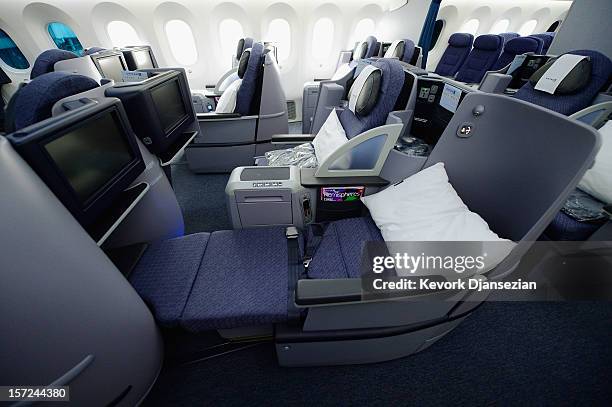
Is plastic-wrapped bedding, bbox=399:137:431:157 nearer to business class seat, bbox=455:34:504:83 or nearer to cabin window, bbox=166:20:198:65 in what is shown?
business class seat, bbox=455:34:504:83

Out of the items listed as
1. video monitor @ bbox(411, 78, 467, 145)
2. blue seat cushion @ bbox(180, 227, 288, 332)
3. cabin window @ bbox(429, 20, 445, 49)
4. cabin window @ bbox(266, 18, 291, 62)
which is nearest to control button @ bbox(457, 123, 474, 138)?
video monitor @ bbox(411, 78, 467, 145)

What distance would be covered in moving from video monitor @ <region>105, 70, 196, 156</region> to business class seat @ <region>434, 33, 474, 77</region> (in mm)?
7275

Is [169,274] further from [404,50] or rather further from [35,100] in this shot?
[404,50]

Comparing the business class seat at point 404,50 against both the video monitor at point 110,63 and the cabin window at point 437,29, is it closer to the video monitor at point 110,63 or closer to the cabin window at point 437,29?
the video monitor at point 110,63

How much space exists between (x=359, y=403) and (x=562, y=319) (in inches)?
61.1

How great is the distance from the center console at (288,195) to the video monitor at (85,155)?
1.86ft

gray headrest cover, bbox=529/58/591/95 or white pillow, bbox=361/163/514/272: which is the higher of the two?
gray headrest cover, bbox=529/58/591/95

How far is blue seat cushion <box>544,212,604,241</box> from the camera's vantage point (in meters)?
1.52

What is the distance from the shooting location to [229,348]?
1.48 meters

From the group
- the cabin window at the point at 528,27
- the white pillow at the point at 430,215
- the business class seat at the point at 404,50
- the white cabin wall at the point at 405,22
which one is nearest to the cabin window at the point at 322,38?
the white cabin wall at the point at 405,22

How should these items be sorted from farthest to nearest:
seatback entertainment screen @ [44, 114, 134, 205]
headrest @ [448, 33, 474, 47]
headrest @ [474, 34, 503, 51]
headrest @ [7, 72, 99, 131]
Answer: headrest @ [448, 33, 474, 47]
headrest @ [474, 34, 503, 51]
headrest @ [7, 72, 99, 131]
seatback entertainment screen @ [44, 114, 134, 205]

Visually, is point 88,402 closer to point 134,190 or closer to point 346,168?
point 134,190

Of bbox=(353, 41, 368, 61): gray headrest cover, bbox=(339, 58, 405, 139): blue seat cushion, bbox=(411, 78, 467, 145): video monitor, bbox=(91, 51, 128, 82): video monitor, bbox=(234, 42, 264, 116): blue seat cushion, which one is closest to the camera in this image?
bbox=(411, 78, 467, 145): video monitor

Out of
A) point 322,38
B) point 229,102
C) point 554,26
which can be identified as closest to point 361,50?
point 322,38
